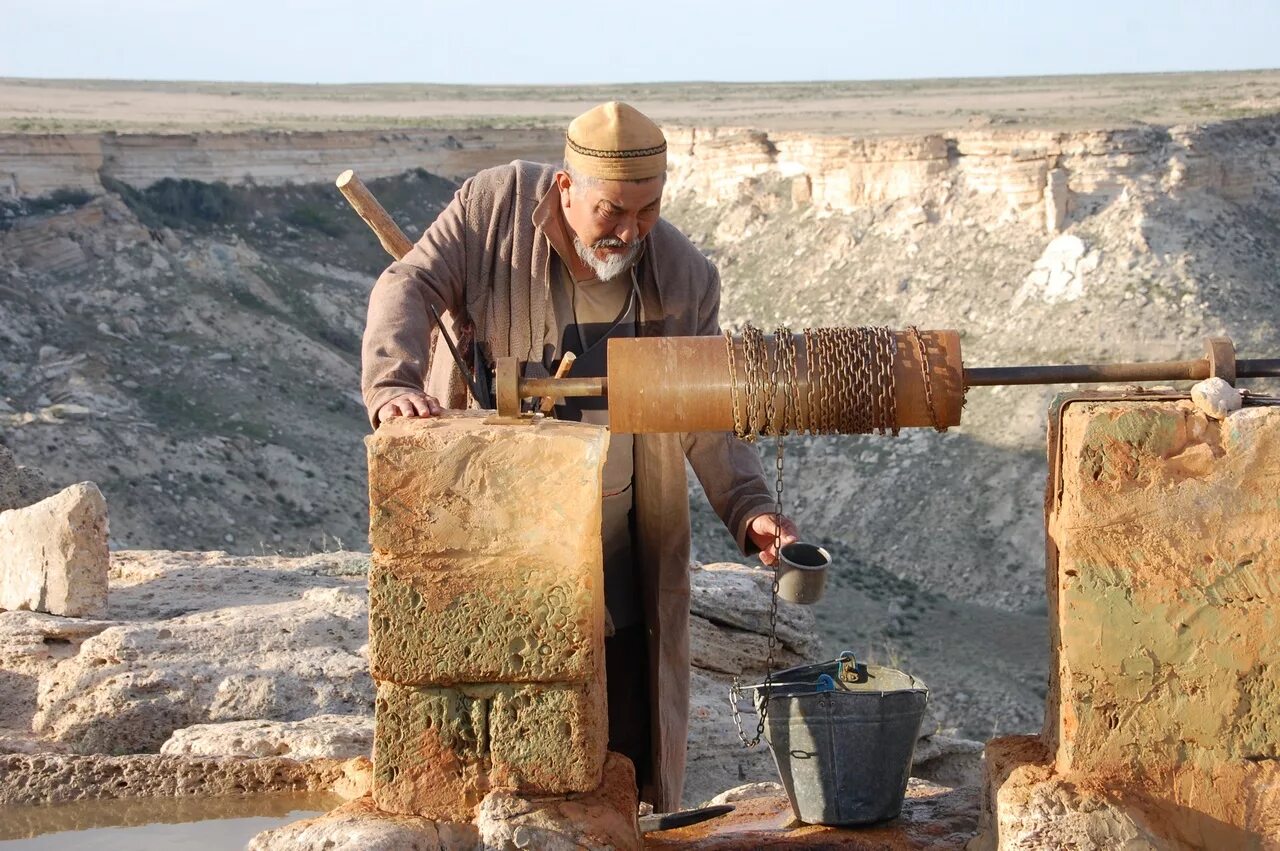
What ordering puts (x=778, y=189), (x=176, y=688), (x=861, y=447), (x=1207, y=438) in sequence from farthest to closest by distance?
(x=778, y=189)
(x=861, y=447)
(x=176, y=688)
(x=1207, y=438)

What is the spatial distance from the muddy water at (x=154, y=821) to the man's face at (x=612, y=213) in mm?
1855

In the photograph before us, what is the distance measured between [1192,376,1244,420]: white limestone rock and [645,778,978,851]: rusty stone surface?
1.38 meters

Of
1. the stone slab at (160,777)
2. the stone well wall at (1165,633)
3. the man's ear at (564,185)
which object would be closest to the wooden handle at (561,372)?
the man's ear at (564,185)

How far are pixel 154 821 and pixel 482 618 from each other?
1605mm

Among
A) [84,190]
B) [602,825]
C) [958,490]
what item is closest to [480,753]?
[602,825]

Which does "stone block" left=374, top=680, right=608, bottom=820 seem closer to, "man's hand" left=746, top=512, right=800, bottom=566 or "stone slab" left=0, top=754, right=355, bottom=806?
"man's hand" left=746, top=512, right=800, bottom=566

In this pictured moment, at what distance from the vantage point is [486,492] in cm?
382

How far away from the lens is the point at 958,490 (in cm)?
2170

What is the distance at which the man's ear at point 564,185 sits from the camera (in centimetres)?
464

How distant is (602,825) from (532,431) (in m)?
0.97

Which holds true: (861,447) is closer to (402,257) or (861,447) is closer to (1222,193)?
(1222,193)

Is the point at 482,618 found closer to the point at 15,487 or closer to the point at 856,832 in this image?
the point at 856,832

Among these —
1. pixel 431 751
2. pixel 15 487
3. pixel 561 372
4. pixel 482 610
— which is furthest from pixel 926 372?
pixel 15 487

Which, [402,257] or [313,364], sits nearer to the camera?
[402,257]
